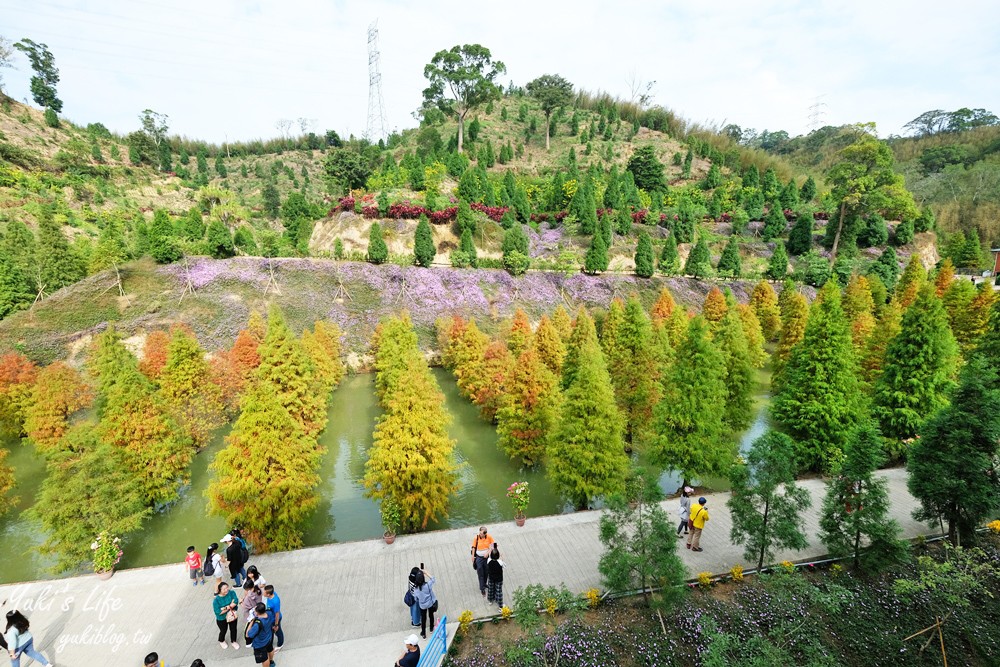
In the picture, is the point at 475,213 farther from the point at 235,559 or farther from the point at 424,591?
the point at 424,591

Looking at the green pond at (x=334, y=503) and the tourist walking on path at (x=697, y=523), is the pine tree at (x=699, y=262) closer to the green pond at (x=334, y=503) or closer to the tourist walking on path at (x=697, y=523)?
the green pond at (x=334, y=503)

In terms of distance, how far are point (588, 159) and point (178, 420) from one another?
210 ft

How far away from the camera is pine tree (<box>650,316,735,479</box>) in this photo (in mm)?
13914

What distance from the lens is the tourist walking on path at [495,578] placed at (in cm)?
890

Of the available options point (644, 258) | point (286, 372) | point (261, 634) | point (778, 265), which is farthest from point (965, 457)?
point (778, 265)

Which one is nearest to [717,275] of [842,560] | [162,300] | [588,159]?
[588,159]

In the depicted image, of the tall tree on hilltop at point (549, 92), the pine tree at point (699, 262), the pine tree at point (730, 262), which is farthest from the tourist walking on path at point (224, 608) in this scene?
the tall tree on hilltop at point (549, 92)

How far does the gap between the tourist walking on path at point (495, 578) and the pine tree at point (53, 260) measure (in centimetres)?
3665

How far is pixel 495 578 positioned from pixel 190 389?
1738 cm

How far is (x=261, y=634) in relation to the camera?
24.6 ft

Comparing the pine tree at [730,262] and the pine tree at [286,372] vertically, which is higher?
the pine tree at [730,262]

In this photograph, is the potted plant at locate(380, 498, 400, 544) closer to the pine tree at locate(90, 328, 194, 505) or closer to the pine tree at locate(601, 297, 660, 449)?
the pine tree at locate(90, 328, 194, 505)

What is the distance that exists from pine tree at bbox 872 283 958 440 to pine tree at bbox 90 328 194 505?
2558 cm

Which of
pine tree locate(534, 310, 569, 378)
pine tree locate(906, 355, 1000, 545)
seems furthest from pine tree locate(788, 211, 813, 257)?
pine tree locate(906, 355, 1000, 545)
